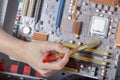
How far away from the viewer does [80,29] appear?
1.17 meters

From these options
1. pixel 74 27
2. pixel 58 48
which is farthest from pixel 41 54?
pixel 74 27

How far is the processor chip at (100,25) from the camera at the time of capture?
3.72 feet

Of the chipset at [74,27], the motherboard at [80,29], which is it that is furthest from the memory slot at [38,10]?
the chipset at [74,27]

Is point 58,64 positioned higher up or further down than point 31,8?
further down

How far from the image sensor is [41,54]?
0.86m

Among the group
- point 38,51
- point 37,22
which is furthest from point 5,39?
point 37,22

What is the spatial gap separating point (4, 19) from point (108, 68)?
1.60 feet

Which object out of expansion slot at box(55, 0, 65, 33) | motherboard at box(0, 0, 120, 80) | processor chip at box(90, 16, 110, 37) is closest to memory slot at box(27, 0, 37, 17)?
motherboard at box(0, 0, 120, 80)

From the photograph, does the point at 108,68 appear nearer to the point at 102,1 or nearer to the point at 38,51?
the point at 102,1

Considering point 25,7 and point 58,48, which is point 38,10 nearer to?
point 25,7

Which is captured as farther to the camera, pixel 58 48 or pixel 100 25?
pixel 100 25

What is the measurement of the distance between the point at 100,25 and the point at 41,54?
1.19ft

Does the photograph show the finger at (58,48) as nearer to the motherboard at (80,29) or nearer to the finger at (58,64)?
the finger at (58,64)

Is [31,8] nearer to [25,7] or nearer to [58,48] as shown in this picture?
[25,7]
